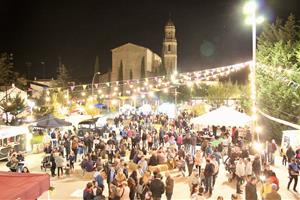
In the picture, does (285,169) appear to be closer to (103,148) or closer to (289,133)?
(289,133)

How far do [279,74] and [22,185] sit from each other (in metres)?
21.0

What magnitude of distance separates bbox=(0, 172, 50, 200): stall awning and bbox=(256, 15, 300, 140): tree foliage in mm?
18748

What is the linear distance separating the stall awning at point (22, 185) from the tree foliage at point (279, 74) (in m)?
18.7

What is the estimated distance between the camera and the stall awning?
6262 millimetres

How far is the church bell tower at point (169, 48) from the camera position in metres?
76.1

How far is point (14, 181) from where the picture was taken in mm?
6836

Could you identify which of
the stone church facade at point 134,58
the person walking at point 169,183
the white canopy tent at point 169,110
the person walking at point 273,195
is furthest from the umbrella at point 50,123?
the stone church facade at point 134,58

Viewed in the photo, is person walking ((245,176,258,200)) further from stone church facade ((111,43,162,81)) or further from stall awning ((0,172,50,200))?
stone church facade ((111,43,162,81))

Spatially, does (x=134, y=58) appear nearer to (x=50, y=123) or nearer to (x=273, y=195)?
(x=50, y=123)

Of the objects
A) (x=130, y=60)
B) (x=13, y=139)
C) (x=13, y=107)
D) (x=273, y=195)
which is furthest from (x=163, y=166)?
(x=130, y=60)

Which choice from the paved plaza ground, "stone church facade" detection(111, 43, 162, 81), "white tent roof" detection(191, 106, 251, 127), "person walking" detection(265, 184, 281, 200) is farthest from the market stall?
"stone church facade" detection(111, 43, 162, 81)

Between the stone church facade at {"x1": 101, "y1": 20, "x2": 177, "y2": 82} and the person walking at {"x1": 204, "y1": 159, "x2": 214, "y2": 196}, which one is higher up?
the stone church facade at {"x1": 101, "y1": 20, "x2": 177, "y2": 82}

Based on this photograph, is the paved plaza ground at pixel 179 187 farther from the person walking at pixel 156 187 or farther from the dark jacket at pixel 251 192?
the dark jacket at pixel 251 192

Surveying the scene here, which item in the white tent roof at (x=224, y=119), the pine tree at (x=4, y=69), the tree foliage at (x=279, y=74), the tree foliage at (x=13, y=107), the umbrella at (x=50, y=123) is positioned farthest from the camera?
the pine tree at (x=4, y=69)
